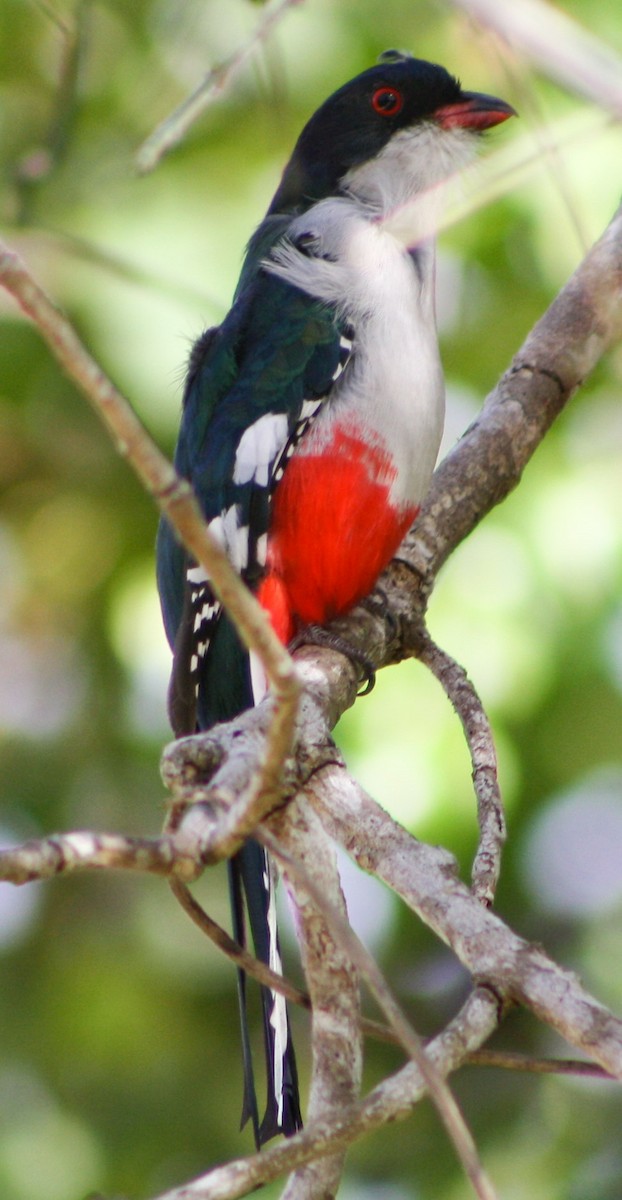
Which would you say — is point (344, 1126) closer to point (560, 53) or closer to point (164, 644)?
point (560, 53)

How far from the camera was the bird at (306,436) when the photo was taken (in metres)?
3.29

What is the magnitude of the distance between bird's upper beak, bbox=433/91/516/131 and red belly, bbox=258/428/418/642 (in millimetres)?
1046

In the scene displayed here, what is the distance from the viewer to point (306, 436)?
11.0 feet

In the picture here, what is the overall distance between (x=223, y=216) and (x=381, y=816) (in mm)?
2689

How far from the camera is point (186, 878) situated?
1.55 metres

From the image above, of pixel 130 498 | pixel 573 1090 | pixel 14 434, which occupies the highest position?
pixel 14 434

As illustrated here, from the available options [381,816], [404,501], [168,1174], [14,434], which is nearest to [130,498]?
[14,434]

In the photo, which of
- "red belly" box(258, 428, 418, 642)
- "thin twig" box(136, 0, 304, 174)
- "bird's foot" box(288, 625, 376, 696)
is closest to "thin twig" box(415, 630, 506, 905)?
"bird's foot" box(288, 625, 376, 696)

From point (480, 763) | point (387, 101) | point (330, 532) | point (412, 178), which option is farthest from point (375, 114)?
point (480, 763)

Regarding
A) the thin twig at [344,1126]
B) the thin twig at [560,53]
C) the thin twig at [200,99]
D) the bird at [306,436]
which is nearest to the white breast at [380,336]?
the bird at [306,436]

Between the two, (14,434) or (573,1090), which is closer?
(573,1090)

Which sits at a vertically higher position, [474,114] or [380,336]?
[474,114]

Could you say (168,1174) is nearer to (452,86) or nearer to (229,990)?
(229,990)

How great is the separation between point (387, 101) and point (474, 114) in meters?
0.24
